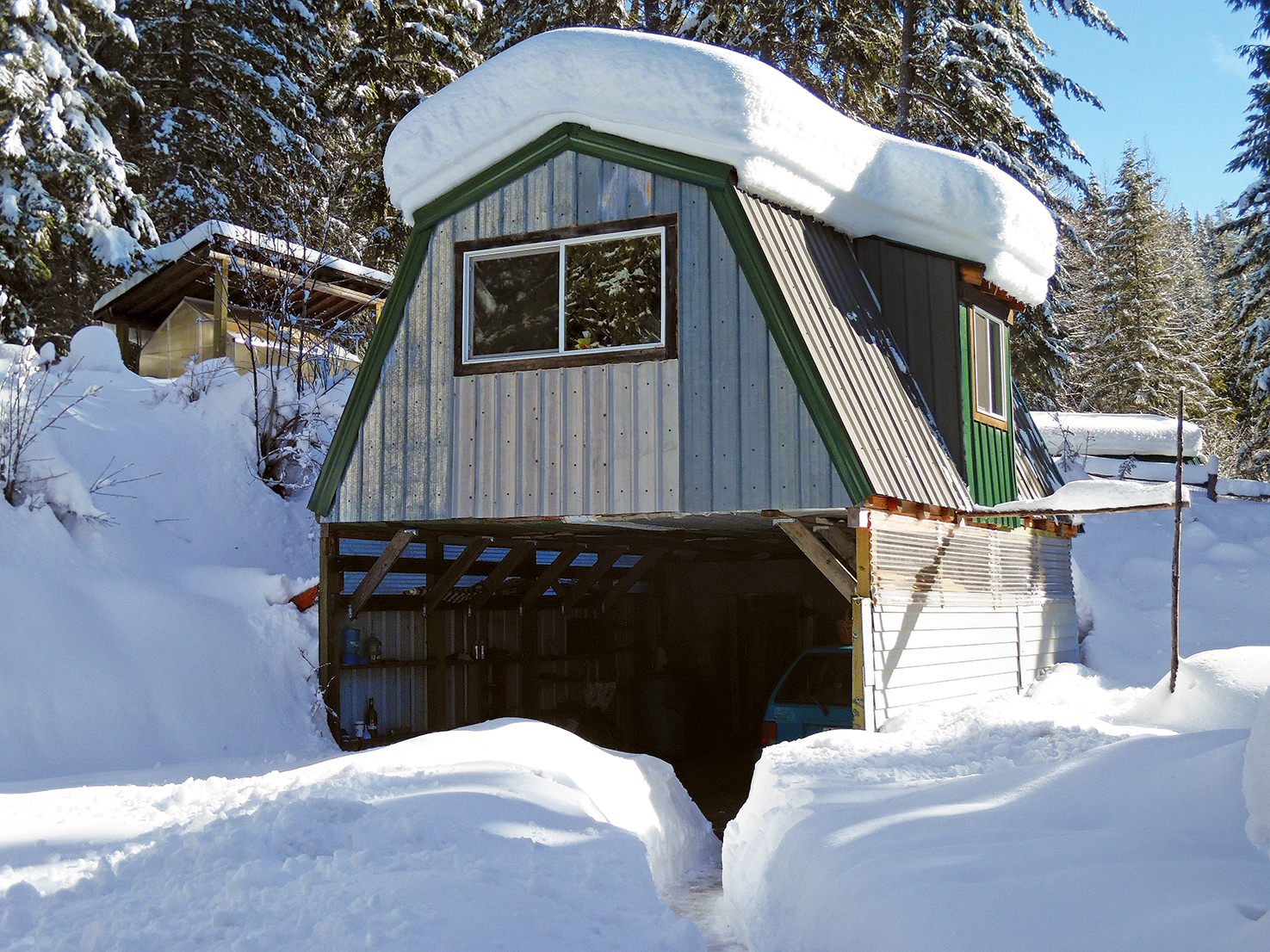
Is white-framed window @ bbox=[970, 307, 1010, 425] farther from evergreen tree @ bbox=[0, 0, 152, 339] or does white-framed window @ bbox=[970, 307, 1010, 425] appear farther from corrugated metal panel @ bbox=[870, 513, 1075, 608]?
evergreen tree @ bbox=[0, 0, 152, 339]

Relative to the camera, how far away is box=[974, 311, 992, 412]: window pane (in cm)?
1235

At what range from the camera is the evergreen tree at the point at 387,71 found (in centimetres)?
2278

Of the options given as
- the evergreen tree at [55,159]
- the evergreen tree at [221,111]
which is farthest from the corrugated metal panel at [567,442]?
the evergreen tree at [221,111]

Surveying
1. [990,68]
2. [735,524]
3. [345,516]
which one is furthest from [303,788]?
[990,68]

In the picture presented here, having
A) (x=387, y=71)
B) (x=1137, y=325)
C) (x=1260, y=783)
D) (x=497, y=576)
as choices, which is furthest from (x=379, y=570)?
(x=1137, y=325)

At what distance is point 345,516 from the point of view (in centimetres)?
1132

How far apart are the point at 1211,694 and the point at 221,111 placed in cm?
2617

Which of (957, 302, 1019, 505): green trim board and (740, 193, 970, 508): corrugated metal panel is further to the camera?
(957, 302, 1019, 505): green trim board

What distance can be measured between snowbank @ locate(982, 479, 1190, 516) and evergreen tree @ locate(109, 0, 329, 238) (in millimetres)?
21240

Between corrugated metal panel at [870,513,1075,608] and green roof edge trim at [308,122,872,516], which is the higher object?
green roof edge trim at [308,122,872,516]

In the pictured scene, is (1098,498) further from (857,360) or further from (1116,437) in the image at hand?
(1116,437)

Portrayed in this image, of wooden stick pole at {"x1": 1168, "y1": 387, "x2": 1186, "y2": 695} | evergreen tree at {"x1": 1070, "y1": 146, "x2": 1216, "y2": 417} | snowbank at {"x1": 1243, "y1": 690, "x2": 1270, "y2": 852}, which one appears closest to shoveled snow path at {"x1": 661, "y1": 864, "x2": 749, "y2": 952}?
snowbank at {"x1": 1243, "y1": 690, "x2": 1270, "y2": 852}

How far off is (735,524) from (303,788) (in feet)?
20.4

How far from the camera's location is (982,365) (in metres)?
12.6
